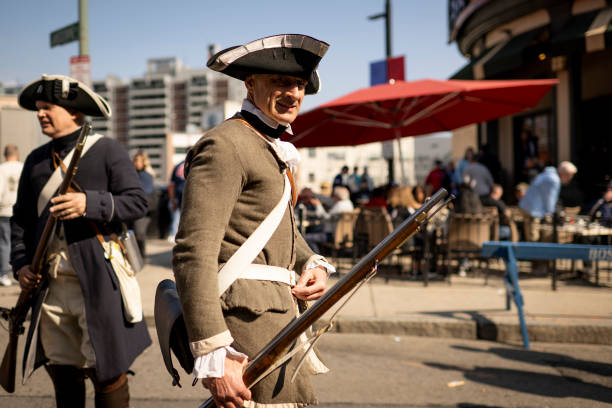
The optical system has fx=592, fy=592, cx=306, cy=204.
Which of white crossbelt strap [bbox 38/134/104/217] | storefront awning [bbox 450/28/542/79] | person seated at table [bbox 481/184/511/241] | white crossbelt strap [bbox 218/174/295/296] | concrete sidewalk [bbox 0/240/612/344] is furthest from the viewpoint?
storefront awning [bbox 450/28/542/79]

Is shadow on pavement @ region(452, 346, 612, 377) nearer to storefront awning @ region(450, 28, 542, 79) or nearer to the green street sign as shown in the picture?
the green street sign

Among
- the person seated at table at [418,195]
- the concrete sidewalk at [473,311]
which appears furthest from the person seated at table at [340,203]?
the concrete sidewalk at [473,311]

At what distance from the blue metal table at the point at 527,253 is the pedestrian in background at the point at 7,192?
20.9ft

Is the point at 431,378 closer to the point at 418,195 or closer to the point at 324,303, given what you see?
the point at 324,303

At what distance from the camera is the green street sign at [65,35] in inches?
335

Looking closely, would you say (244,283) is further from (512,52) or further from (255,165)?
(512,52)

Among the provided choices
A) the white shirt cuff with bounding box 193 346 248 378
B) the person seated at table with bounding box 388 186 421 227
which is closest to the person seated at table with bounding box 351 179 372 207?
the person seated at table with bounding box 388 186 421 227

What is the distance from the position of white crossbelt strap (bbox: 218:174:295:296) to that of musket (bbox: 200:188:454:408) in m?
0.22

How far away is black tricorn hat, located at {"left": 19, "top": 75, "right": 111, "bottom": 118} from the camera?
296 centimetres

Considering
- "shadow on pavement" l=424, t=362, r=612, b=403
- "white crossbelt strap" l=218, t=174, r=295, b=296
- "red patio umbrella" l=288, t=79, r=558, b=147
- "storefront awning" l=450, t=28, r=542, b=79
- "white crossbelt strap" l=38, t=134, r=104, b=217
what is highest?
"storefront awning" l=450, t=28, r=542, b=79

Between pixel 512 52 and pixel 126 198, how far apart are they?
1417 cm

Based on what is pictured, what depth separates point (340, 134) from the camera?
1103 centimetres

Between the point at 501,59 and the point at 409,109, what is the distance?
6.47 meters

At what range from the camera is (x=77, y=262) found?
283 centimetres
